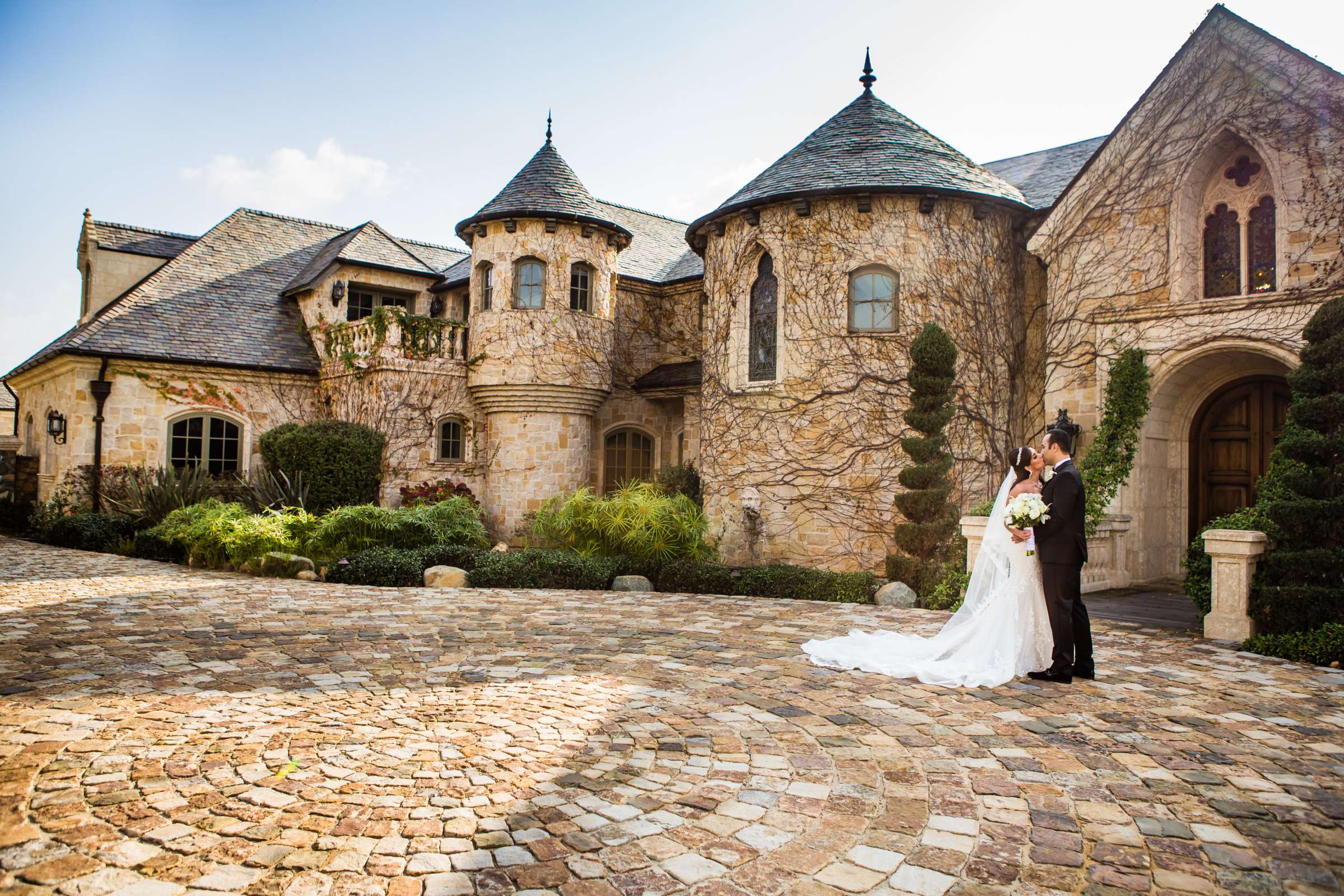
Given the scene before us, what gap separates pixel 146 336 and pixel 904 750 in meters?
19.5

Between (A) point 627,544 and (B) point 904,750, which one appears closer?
(B) point 904,750

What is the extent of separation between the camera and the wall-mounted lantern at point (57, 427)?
1819 cm

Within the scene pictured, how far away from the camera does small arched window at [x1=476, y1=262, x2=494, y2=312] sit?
60.6 feet

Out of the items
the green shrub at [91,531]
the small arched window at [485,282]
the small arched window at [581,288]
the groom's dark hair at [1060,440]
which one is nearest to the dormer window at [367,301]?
the small arched window at [485,282]

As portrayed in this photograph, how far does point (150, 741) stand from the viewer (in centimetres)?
478

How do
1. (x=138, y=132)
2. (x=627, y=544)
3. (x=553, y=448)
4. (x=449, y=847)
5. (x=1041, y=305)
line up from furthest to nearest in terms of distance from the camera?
(x=553, y=448)
(x=1041, y=305)
(x=627, y=544)
(x=138, y=132)
(x=449, y=847)

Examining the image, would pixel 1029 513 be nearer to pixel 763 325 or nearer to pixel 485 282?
pixel 763 325

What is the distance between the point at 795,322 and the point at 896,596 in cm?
523

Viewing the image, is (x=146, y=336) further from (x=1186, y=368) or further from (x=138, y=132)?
(x=1186, y=368)

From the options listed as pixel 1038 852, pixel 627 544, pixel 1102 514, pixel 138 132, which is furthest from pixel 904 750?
pixel 138 132

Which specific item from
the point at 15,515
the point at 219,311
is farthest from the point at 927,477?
the point at 15,515

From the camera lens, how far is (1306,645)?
25.1ft

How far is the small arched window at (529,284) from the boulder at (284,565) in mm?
7509

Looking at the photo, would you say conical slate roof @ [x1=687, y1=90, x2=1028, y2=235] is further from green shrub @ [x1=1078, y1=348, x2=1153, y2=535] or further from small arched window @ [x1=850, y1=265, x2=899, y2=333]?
green shrub @ [x1=1078, y1=348, x2=1153, y2=535]
